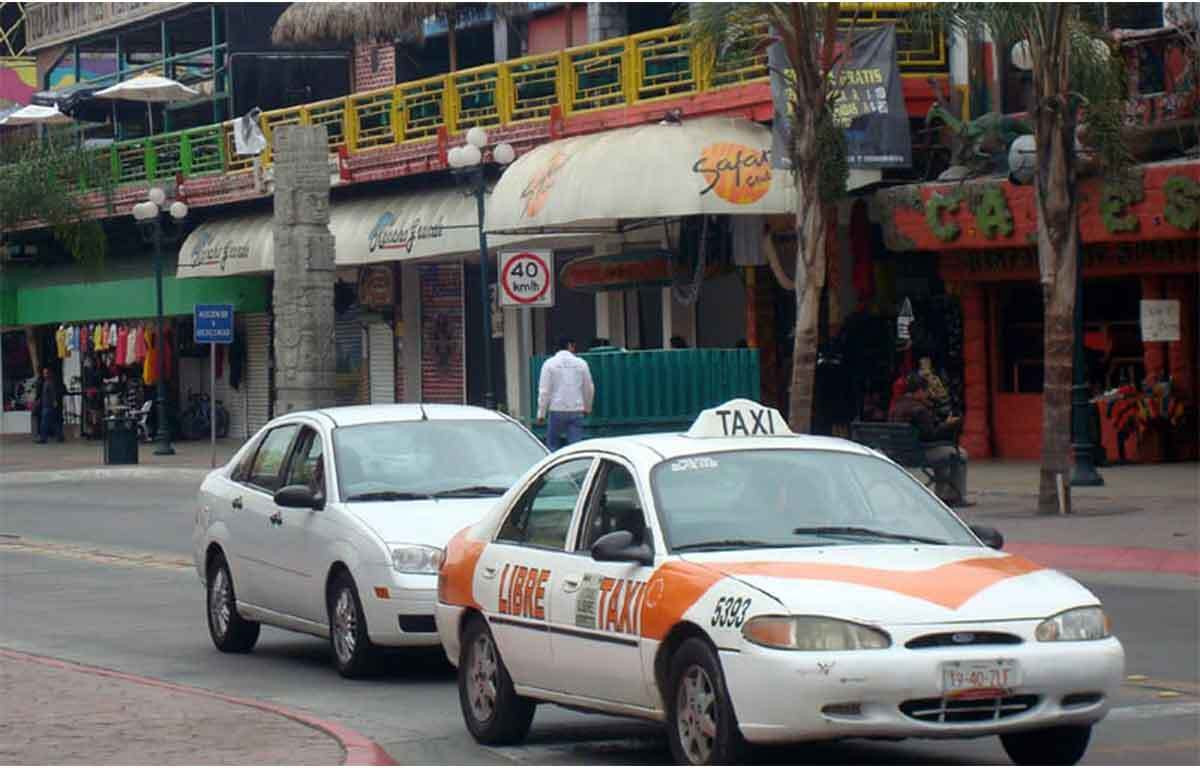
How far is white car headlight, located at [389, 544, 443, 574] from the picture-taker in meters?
12.2

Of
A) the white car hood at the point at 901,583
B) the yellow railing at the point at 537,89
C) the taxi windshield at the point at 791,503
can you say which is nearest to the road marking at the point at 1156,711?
the taxi windshield at the point at 791,503

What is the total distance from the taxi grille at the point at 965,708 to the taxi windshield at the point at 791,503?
1.12m

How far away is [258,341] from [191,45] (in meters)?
7.91

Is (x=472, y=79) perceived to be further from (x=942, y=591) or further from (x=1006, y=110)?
(x=942, y=591)

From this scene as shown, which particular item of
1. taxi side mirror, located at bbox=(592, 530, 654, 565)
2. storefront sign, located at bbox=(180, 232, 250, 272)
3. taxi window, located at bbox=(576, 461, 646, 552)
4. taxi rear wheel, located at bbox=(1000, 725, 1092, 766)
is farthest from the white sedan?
storefront sign, located at bbox=(180, 232, 250, 272)

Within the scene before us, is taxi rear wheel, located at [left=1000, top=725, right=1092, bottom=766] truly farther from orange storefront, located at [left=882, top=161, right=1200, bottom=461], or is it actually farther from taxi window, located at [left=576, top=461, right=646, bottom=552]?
orange storefront, located at [left=882, top=161, right=1200, bottom=461]

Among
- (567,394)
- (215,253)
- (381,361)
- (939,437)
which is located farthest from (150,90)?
(939,437)

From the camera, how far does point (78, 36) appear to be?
51.7 m

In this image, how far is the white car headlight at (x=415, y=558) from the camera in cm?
1223

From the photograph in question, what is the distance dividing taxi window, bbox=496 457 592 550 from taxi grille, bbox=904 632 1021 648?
2189 mm

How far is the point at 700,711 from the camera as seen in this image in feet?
27.9

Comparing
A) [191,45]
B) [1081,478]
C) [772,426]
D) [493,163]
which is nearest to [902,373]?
[1081,478]

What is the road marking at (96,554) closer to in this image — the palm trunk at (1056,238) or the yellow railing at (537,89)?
the palm trunk at (1056,238)

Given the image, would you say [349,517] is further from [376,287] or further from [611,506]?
[376,287]
